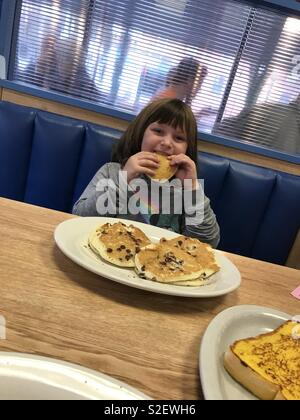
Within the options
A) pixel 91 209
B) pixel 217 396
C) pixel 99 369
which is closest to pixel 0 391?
pixel 99 369

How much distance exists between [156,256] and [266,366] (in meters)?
0.33

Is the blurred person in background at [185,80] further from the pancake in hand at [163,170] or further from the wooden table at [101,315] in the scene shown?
the wooden table at [101,315]

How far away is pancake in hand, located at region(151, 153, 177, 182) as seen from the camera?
132 centimetres

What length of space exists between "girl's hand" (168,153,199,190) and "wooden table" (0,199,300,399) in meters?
0.50

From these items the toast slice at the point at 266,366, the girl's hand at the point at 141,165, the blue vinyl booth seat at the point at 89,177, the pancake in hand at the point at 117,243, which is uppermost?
the girl's hand at the point at 141,165

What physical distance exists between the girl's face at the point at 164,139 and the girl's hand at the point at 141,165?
0.11 metres

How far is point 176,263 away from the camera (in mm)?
829

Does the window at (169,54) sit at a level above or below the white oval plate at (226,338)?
above

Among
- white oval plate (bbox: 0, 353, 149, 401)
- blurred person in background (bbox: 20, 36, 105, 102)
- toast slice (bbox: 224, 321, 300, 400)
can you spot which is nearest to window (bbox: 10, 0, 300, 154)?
blurred person in background (bbox: 20, 36, 105, 102)

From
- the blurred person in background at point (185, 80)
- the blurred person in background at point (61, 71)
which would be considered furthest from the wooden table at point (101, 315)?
the blurred person in background at point (185, 80)

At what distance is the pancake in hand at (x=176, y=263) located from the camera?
79cm

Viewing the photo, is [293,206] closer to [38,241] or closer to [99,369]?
[38,241]

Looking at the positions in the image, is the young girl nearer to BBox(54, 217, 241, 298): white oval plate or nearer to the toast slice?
BBox(54, 217, 241, 298): white oval plate

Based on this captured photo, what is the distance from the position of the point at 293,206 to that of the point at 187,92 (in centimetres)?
74
